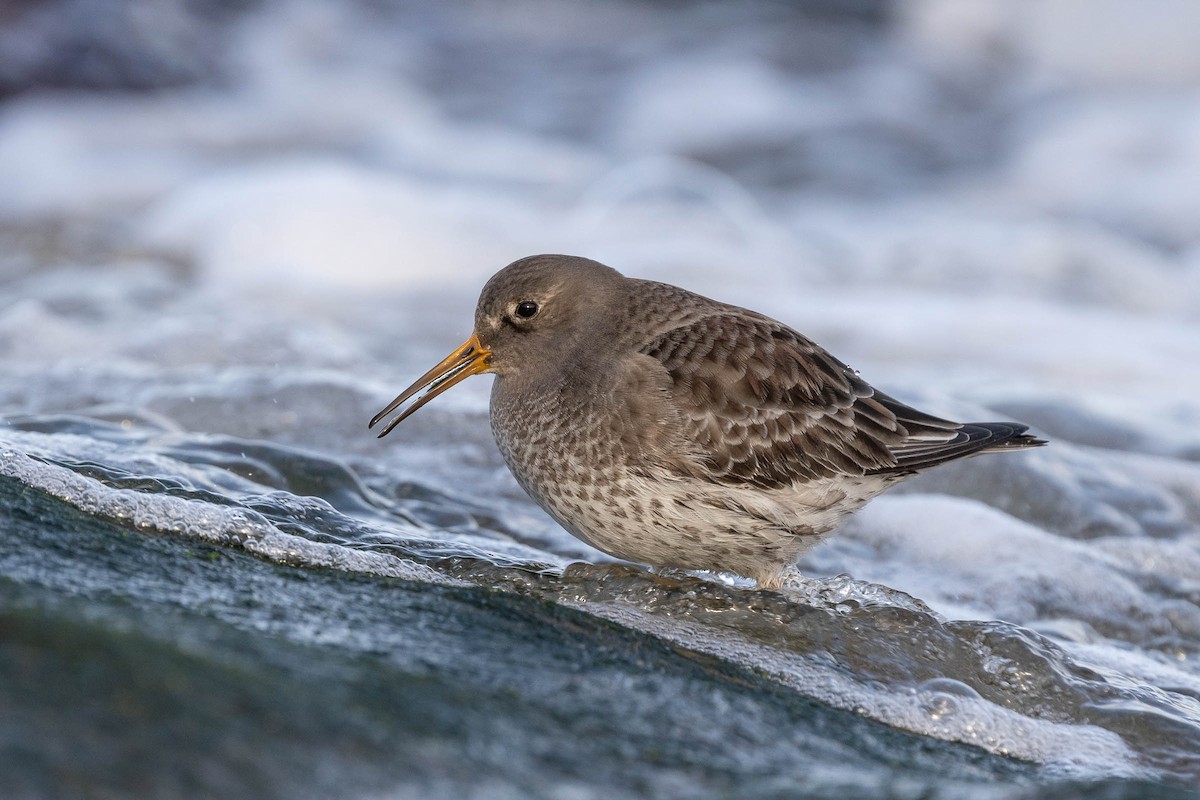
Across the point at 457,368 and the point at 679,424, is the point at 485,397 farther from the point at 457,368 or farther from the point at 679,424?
the point at 679,424

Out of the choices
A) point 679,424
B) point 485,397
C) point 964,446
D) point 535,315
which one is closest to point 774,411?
point 679,424

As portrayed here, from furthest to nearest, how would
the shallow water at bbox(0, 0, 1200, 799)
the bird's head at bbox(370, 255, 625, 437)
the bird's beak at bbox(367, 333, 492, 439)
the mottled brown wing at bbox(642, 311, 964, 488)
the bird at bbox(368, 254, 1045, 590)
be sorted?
the bird's beak at bbox(367, 333, 492, 439) < the bird's head at bbox(370, 255, 625, 437) < the mottled brown wing at bbox(642, 311, 964, 488) < the bird at bbox(368, 254, 1045, 590) < the shallow water at bbox(0, 0, 1200, 799)

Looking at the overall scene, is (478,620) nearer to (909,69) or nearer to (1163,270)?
(1163,270)

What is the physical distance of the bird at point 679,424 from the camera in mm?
4582

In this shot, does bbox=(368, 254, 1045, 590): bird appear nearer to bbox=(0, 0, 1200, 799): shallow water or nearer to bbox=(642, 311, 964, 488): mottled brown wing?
bbox=(642, 311, 964, 488): mottled brown wing

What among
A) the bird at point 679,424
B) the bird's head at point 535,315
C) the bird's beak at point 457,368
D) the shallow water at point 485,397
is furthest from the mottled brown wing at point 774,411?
the bird's beak at point 457,368

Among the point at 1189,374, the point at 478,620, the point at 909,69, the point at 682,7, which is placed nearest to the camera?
the point at 478,620

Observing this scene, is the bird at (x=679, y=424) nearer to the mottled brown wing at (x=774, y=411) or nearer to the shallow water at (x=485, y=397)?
the mottled brown wing at (x=774, y=411)

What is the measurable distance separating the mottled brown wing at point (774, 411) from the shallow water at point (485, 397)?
1.59ft

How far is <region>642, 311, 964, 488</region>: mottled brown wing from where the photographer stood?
15.6 ft

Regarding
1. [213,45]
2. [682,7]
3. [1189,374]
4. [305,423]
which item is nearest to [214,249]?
[305,423]

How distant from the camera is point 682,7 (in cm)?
2045

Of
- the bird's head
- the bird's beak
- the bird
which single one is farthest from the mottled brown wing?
the bird's beak

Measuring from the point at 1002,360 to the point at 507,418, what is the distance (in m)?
5.98
